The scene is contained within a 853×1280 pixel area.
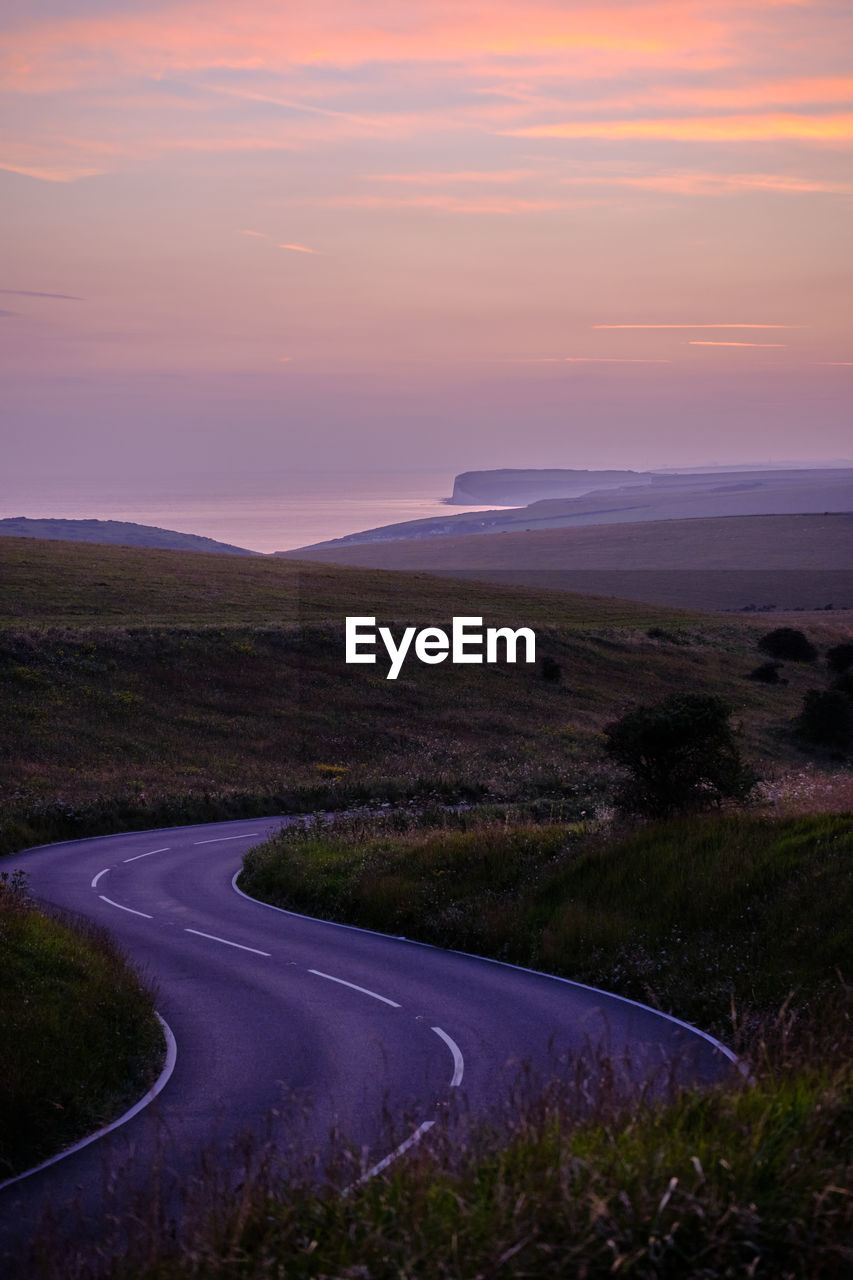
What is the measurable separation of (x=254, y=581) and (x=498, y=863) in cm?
6784

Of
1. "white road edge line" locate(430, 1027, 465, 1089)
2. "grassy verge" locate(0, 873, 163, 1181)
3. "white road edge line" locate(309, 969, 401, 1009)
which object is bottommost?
"white road edge line" locate(309, 969, 401, 1009)

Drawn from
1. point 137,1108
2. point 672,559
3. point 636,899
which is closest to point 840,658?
point 636,899

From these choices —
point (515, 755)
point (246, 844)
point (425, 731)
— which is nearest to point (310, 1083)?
point (246, 844)

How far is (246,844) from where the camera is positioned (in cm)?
3111

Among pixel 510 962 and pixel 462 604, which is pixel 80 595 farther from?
pixel 510 962

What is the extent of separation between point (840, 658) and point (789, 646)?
3.57 m

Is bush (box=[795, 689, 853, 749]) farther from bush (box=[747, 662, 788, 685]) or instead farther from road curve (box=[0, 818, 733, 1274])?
road curve (box=[0, 818, 733, 1274])

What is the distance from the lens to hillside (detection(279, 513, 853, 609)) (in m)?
116

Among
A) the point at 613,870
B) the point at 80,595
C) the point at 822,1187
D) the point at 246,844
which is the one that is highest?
the point at 80,595

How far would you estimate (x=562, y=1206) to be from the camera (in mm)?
5328

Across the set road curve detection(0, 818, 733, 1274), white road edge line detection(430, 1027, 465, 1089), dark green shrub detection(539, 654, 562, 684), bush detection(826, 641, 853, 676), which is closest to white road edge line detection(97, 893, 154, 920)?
road curve detection(0, 818, 733, 1274)

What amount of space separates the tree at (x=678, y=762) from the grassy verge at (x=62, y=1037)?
11.1 m

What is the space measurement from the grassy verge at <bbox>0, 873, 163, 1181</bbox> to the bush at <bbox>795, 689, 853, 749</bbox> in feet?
144

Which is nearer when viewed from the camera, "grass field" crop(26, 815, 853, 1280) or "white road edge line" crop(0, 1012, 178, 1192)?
"grass field" crop(26, 815, 853, 1280)
